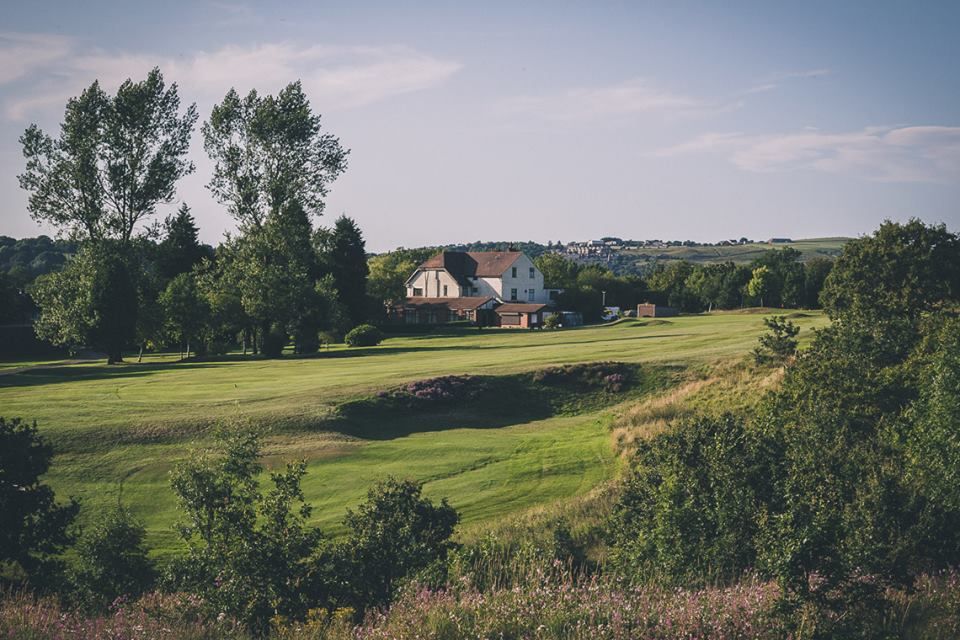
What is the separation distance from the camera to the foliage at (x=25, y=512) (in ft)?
55.8

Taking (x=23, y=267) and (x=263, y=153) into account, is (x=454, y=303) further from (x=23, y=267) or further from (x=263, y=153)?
(x=23, y=267)

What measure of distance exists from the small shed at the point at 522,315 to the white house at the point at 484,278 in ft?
34.4

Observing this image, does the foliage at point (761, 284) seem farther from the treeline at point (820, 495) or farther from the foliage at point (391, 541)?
the foliage at point (391, 541)

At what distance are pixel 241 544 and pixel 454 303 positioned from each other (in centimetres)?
9570

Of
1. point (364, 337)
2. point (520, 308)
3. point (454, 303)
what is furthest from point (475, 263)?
point (364, 337)

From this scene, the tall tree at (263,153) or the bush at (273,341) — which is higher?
the tall tree at (263,153)

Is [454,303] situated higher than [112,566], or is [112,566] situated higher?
[454,303]

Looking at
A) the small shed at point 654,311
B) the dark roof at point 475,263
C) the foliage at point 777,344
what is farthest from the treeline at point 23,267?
the small shed at point 654,311

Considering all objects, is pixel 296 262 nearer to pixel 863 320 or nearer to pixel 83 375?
pixel 83 375

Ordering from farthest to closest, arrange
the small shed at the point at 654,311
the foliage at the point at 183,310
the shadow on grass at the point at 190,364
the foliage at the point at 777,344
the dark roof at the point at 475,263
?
the dark roof at the point at 475,263 < the small shed at the point at 654,311 < the foliage at the point at 183,310 < the shadow on grass at the point at 190,364 < the foliage at the point at 777,344

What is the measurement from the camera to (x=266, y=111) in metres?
74.6

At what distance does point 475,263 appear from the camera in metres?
120

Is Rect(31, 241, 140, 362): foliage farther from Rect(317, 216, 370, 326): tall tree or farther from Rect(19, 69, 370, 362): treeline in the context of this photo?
Rect(317, 216, 370, 326): tall tree

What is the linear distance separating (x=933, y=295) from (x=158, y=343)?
2213 inches
